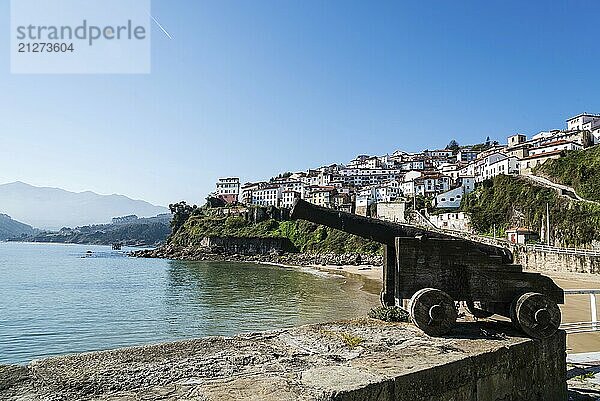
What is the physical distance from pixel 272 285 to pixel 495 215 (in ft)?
103

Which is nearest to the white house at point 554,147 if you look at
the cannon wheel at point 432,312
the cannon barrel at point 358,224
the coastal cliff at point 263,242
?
the coastal cliff at point 263,242

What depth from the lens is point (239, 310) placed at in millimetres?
27266

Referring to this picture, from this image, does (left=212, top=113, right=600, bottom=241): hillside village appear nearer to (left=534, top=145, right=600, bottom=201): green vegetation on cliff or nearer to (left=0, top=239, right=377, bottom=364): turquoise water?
(left=534, top=145, right=600, bottom=201): green vegetation on cliff

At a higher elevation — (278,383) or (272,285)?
(278,383)

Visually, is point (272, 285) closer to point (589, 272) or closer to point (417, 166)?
point (589, 272)

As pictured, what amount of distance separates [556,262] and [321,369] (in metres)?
36.7

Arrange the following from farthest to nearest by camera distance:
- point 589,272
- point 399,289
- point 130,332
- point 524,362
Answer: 1. point 589,272
2. point 130,332
3. point 399,289
4. point 524,362

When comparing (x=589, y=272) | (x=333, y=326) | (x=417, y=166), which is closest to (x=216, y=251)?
(x=417, y=166)

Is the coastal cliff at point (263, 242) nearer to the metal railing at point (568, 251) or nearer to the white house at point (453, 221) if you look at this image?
the white house at point (453, 221)

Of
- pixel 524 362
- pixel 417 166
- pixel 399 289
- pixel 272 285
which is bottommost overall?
pixel 272 285

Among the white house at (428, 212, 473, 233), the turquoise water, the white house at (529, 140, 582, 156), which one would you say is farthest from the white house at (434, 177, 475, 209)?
the turquoise water

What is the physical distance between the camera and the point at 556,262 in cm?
3622

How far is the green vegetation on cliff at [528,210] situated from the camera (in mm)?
43969

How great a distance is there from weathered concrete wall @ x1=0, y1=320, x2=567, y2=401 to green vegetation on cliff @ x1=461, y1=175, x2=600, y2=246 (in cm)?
4171
